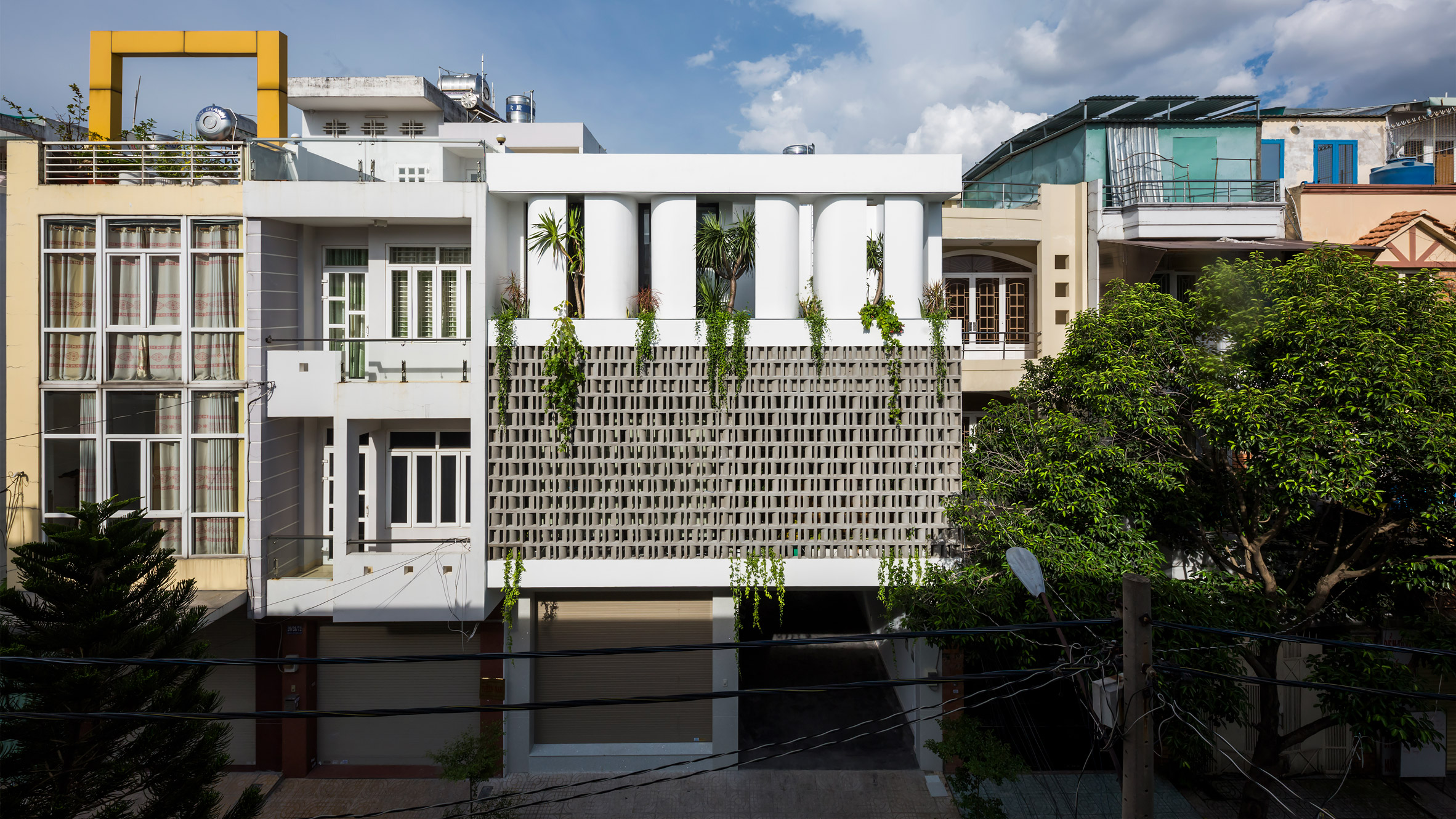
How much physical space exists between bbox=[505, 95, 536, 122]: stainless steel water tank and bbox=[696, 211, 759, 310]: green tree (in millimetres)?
13168

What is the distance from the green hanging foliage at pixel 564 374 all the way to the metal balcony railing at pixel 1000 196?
26.1 ft

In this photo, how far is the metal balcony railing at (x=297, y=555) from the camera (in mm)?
13008

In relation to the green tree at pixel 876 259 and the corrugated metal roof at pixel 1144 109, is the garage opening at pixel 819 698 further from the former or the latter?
the corrugated metal roof at pixel 1144 109

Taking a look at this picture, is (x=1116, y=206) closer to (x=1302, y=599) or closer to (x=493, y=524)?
(x=1302, y=599)

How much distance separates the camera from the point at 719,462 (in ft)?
42.1

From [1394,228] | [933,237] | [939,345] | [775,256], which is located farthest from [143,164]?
[1394,228]

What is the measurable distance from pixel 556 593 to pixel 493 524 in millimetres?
1823

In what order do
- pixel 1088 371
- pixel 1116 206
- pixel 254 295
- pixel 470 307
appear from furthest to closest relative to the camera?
pixel 1116 206
pixel 470 307
pixel 254 295
pixel 1088 371

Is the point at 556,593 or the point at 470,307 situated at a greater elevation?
the point at 470,307

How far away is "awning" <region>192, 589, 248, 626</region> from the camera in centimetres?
1234

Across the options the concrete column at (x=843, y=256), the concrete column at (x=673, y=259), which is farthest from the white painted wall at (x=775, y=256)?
the concrete column at (x=673, y=259)

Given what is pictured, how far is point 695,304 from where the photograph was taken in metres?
13.3

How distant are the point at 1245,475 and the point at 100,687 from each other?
14169 millimetres

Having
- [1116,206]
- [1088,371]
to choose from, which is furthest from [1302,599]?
[1116,206]
